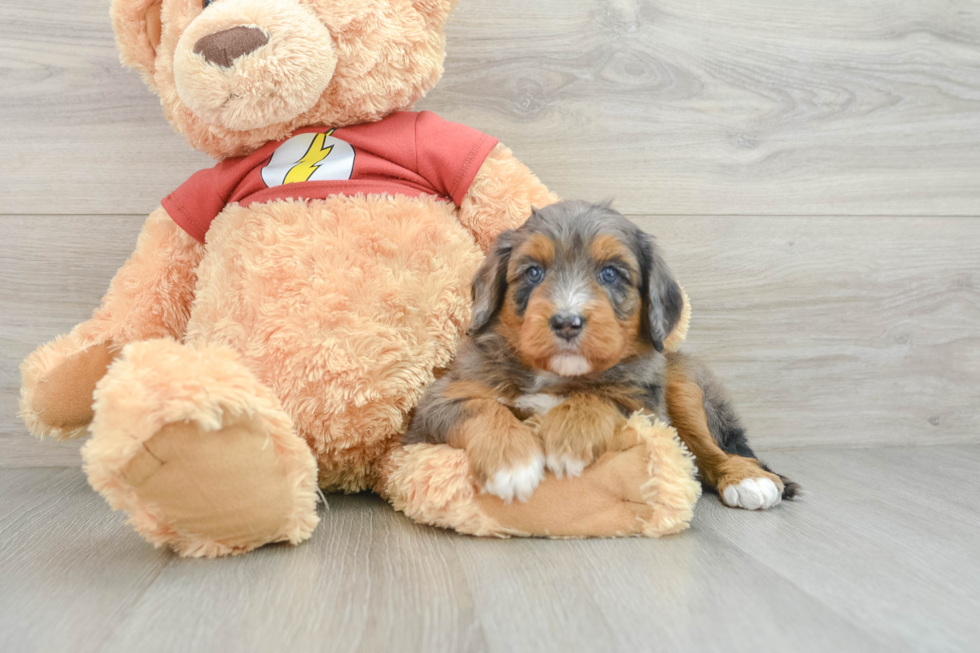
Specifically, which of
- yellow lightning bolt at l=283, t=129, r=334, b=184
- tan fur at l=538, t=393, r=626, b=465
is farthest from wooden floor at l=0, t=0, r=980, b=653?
yellow lightning bolt at l=283, t=129, r=334, b=184

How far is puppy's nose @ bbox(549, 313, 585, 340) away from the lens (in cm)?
165

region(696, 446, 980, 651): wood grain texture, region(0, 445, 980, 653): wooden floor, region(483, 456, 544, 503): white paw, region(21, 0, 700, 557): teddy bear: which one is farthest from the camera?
region(483, 456, 544, 503): white paw

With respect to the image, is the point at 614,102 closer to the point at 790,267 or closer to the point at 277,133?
the point at 790,267

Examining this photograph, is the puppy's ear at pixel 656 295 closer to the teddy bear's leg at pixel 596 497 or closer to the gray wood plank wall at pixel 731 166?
the teddy bear's leg at pixel 596 497

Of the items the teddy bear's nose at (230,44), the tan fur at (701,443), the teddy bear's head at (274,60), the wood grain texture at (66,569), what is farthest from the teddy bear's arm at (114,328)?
the tan fur at (701,443)

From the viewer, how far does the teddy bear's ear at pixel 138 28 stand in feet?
6.58

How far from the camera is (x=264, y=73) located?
5.80ft

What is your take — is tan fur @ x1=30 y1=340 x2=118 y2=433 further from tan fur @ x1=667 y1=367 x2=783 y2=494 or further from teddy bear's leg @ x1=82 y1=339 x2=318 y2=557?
tan fur @ x1=667 y1=367 x2=783 y2=494

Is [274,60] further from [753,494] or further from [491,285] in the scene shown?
[753,494]

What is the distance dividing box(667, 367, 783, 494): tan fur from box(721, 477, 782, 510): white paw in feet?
0.12

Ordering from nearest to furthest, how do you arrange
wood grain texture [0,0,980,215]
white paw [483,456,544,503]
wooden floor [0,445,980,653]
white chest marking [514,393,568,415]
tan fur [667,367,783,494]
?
wooden floor [0,445,980,653] → white paw [483,456,544,503] → white chest marking [514,393,568,415] → tan fur [667,367,783,494] → wood grain texture [0,0,980,215]

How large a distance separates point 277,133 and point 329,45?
0.30 metres

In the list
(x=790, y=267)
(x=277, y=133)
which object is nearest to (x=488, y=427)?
(x=277, y=133)

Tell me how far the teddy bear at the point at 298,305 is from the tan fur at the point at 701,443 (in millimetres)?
180
